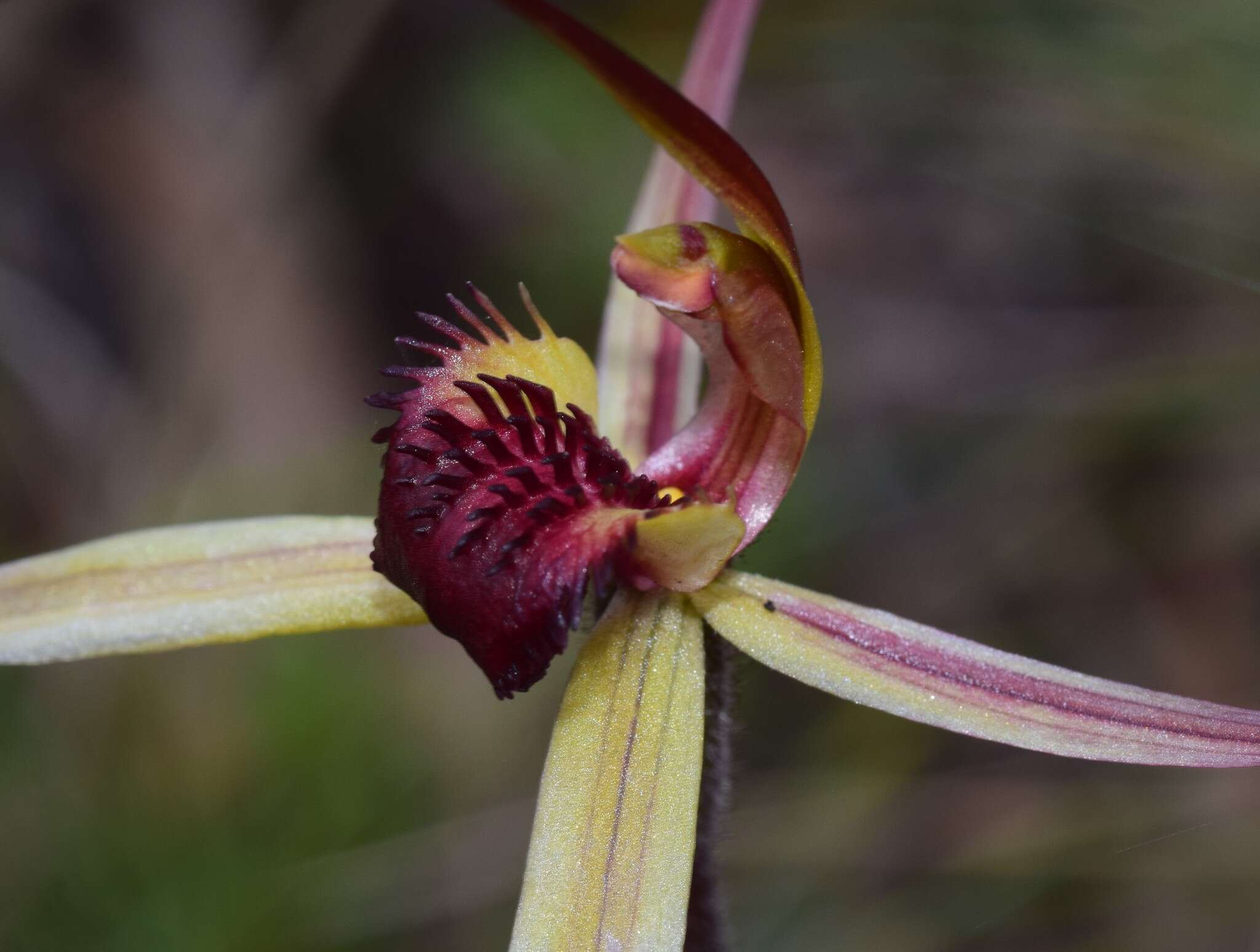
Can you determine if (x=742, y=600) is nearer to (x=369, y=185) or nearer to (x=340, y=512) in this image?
(x=340, y=512)

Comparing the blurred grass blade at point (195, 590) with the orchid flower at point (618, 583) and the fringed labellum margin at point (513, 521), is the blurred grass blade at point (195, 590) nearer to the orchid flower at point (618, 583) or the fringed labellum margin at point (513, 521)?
the orchid flower at point (618, 583)

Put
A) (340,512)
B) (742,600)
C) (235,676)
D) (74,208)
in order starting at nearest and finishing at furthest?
(742,600), (235,676), (340,512), (74,208)

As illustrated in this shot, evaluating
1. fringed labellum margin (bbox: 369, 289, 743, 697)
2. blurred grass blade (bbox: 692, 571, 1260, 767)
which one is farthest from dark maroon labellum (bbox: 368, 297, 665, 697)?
blurred grass blade (bbox: 692, 571, 1260, 767)

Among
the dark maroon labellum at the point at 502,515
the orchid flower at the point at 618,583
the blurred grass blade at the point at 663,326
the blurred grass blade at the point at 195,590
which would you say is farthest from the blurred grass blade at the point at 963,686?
the blurred grass blade at the point at 195,590

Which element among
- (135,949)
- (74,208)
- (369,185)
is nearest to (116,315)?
(74,208)

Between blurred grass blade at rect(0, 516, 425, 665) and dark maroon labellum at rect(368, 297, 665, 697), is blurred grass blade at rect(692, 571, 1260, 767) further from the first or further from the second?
blurred grass blade at rect(0, 516, 425, 665)

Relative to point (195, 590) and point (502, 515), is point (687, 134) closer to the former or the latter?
point (502, 515)

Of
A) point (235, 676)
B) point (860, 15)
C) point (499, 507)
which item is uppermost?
point (860, 15)

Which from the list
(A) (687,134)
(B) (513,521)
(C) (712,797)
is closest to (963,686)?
(C) (712,797)
